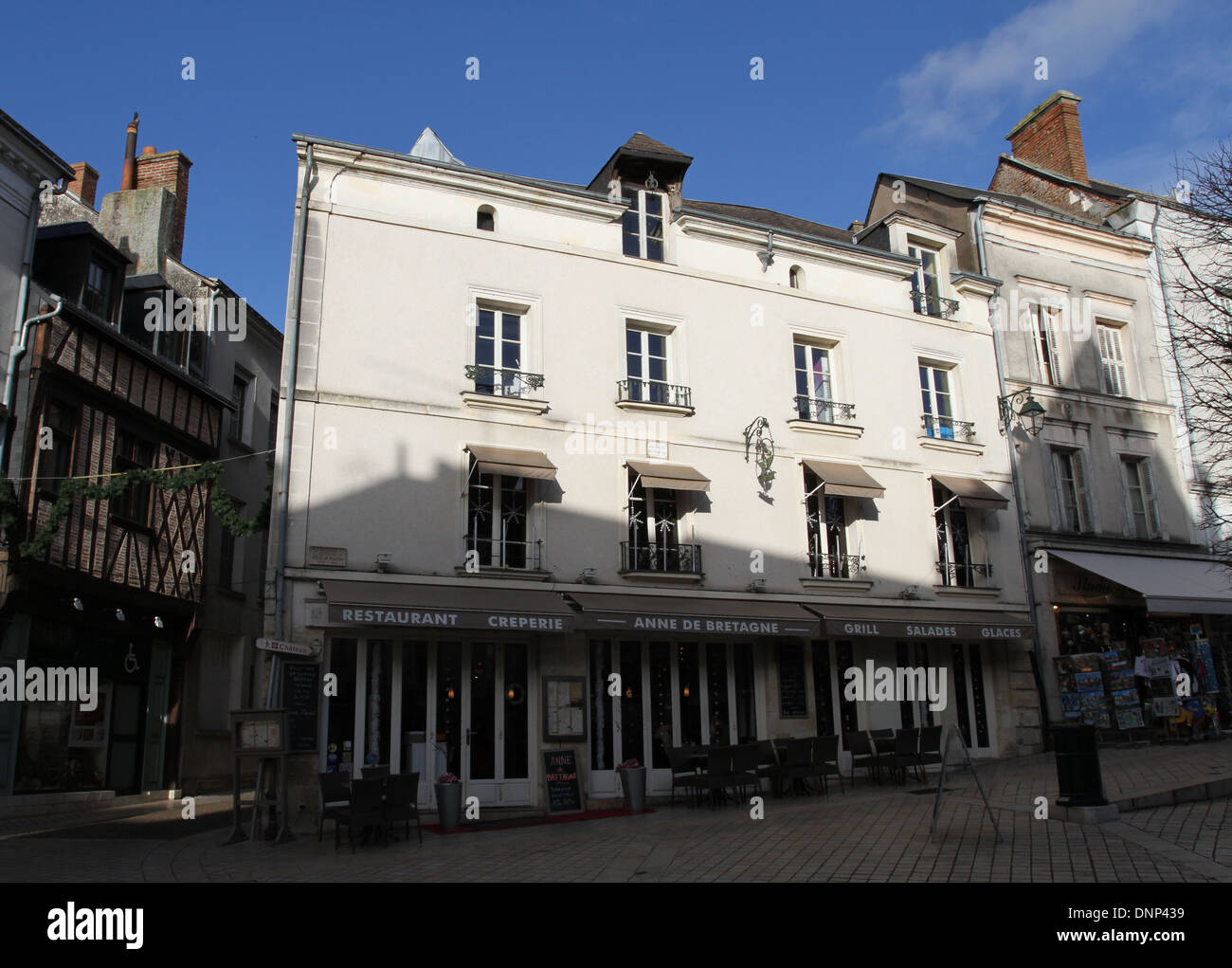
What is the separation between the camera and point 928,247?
17.1 meters

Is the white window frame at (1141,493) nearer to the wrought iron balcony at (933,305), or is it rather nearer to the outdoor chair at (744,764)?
the wrought iron balcony at (933,305)

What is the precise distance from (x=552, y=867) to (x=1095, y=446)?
13781mm

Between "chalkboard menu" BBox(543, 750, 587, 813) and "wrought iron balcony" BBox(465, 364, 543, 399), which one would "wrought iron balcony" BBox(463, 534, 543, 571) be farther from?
"chalkboard menu" BBox(543, 750, 587, 813)

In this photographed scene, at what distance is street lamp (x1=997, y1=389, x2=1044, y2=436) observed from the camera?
16297 mm

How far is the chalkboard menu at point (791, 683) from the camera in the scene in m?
13.6

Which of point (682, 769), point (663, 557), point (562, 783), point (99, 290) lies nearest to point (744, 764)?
point (682, 769)

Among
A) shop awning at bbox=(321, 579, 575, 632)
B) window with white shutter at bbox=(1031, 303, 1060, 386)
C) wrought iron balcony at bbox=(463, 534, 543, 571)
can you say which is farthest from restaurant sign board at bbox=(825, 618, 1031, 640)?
window with white shutter at bbox=(1031, 303, 1060, 386)

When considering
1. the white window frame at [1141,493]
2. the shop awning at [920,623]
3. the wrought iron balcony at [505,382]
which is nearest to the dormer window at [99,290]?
the wrought iron balcony at [505,382]

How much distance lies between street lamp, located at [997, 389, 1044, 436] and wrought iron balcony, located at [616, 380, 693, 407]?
6056mm

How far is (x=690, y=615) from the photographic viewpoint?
12352 mm

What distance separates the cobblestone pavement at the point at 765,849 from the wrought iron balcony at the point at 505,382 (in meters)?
5.66

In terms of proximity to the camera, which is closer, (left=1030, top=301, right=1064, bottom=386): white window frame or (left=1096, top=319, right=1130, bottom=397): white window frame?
(left=1030, top=301, right=1064, bottom=386): white window frame
